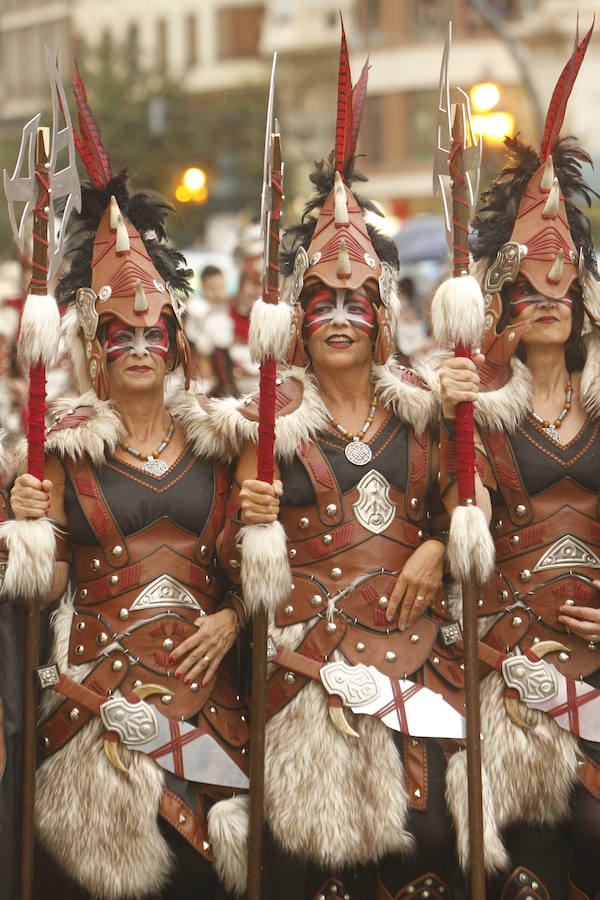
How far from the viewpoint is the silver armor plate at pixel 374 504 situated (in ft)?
13.8

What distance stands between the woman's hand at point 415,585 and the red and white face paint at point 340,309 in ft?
2.59

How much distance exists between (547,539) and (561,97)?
1510mm

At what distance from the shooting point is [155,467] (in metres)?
4.24

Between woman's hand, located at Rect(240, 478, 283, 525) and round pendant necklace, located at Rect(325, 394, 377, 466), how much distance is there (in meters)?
0.37

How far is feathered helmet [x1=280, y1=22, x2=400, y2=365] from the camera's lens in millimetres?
4238

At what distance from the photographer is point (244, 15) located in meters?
40.1

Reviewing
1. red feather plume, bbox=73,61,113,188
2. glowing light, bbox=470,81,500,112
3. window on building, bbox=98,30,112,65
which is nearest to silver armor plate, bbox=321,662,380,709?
red feather plume, bbox=73,61,113,188

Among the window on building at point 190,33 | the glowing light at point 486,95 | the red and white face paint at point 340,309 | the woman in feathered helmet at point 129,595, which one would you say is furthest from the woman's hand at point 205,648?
the window on building at point 190,33

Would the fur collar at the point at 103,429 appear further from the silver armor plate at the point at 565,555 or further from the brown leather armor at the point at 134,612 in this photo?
the silver armor plate at the point at 565,555

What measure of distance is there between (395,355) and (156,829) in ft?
6.00

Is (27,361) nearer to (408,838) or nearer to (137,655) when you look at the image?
(137,655)

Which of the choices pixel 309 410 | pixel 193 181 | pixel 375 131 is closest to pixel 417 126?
pixel 375 131

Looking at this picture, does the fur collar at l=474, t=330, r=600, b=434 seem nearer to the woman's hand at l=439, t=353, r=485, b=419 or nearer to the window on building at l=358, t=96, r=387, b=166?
the woman's hand at l=439, t=353, r=485, b=419

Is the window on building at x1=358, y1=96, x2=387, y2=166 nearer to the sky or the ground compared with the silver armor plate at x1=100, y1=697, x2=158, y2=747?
nearer to the sky
